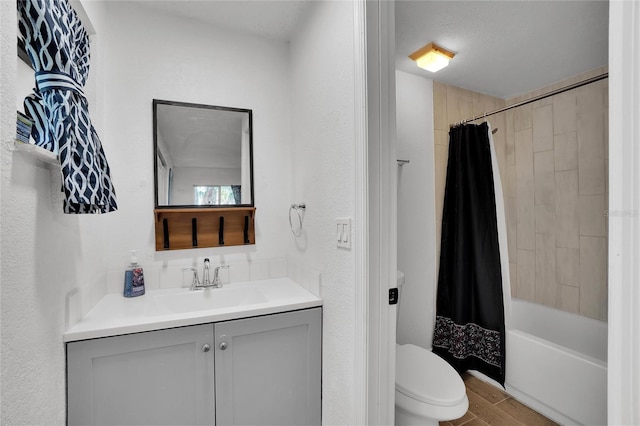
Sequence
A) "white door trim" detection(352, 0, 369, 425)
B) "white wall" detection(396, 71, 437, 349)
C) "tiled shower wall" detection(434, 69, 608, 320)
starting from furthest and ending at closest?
"white wall" detection(396, 71, 437, 349) → "tiled shower wall" detection(434, 69, 608, 320) → "white door trim" detection(352, 0, 369, 425)

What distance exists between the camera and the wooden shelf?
167 centimetres

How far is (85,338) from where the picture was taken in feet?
3.59

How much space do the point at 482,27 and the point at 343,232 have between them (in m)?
1.50

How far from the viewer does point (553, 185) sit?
2346 millimetres

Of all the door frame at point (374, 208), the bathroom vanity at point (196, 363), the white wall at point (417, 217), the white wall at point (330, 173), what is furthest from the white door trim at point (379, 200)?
the white wall at point (417, 217)

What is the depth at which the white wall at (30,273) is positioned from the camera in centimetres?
72

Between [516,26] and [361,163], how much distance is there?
1.46 m

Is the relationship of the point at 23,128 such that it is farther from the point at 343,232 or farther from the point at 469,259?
the point at 469,259

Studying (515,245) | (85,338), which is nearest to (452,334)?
(515,245)

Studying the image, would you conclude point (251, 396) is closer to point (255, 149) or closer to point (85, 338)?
point (85, 338)

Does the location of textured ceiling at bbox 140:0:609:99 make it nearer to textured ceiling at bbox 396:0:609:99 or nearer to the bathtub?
textured ceiling at bbox 396:0:609:99
